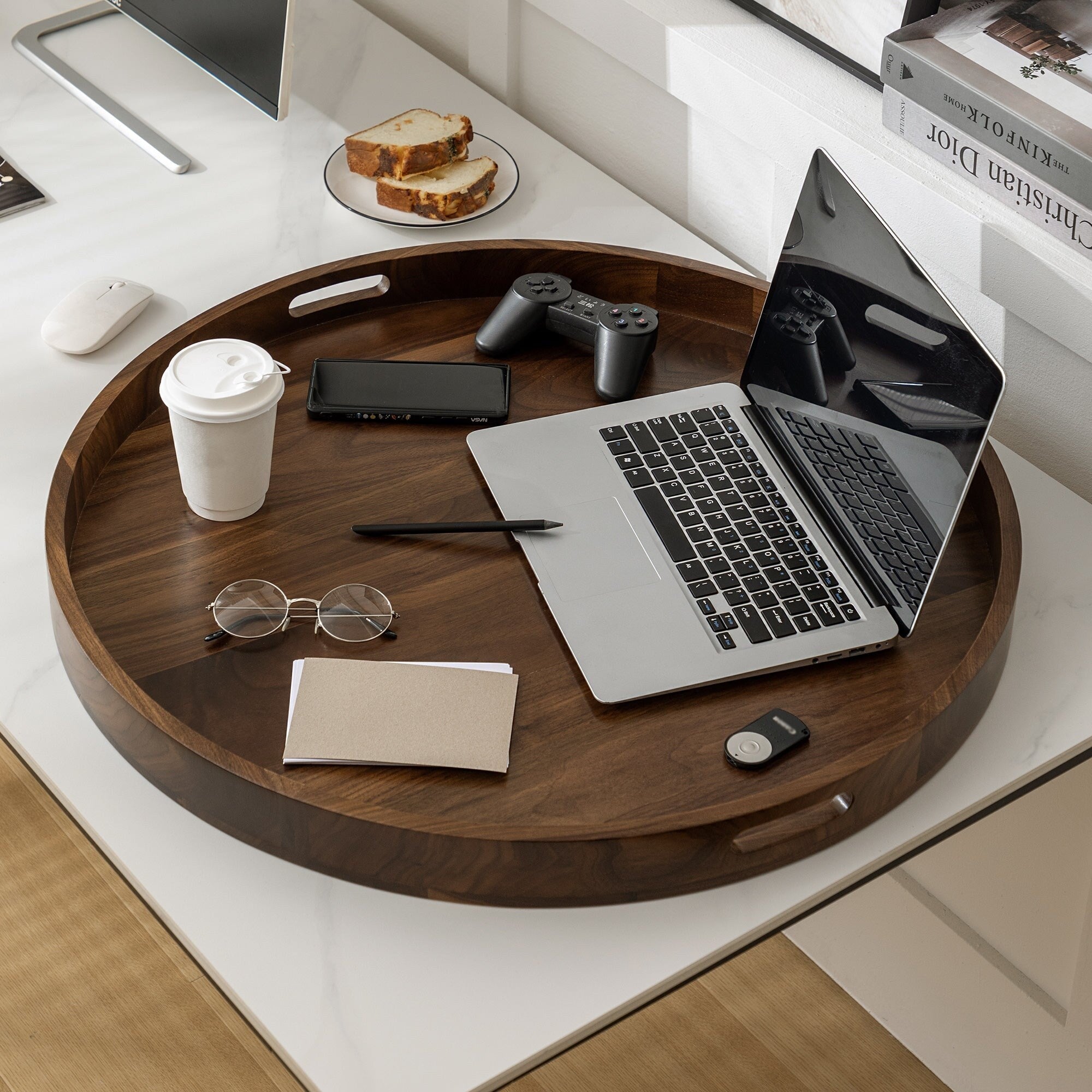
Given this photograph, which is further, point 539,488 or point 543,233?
point 543,233

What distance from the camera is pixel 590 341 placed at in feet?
4.02

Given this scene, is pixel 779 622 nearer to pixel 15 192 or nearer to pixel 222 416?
pixel 222 416

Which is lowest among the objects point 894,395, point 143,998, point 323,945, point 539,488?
point 143,998

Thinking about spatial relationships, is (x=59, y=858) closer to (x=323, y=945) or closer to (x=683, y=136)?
(x=323, y=945)

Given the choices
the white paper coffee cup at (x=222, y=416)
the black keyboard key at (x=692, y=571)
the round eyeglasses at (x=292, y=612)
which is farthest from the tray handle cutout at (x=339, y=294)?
the black keyboard key at (x=692, y=571)

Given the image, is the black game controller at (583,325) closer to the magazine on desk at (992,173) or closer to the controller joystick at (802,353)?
the controller joystick at (802,353)

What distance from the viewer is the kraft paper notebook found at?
34.4 inches

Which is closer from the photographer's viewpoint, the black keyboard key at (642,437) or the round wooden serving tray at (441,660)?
the round wooden serving tray at (441,660)

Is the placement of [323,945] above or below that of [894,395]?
below

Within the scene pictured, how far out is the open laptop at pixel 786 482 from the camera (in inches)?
36.7

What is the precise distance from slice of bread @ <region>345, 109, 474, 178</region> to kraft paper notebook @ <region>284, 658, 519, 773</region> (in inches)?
28.6

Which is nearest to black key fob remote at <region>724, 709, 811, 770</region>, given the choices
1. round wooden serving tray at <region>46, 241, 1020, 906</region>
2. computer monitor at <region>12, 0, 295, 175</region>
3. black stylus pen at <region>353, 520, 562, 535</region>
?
round wooden serving tray at <region>46, 241, 1020, 906</region>

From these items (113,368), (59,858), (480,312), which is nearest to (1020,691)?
(480,312)

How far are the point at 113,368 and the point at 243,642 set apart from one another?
0.41 m
